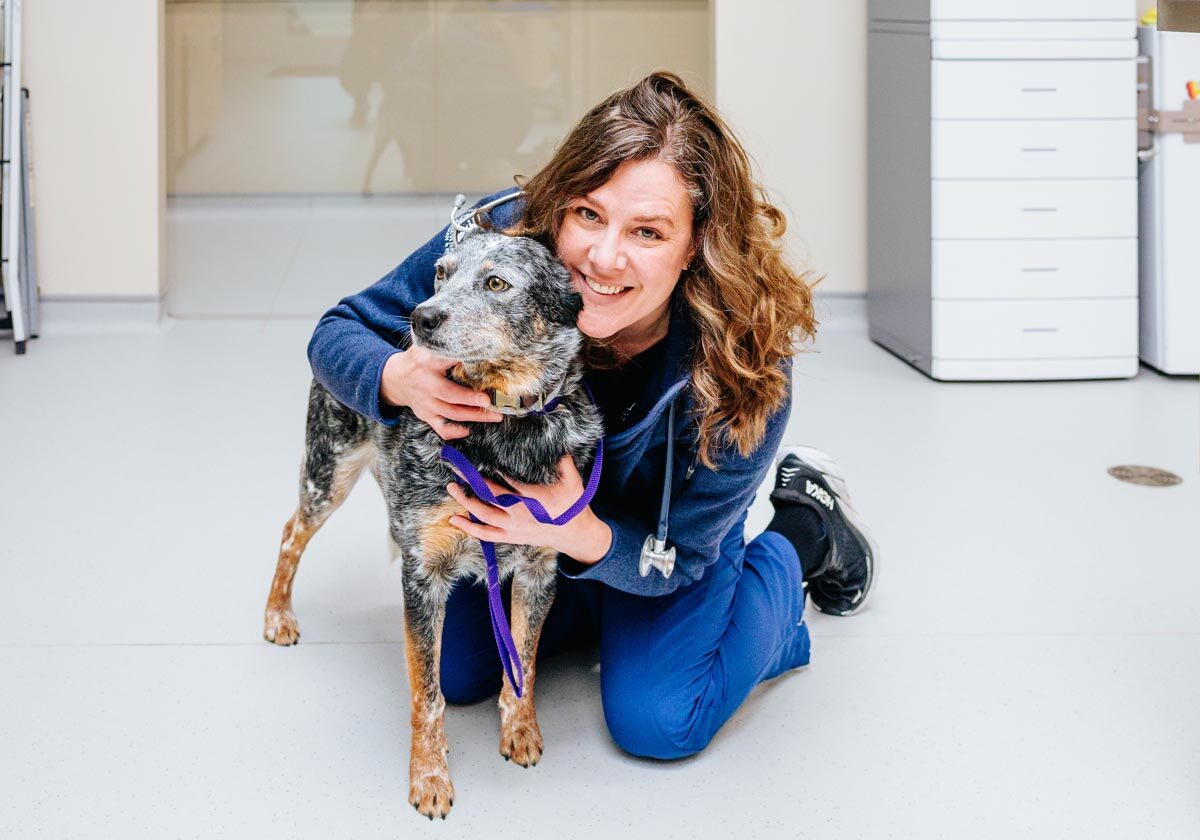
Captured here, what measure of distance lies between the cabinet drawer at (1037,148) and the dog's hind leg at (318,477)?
2.64 metres

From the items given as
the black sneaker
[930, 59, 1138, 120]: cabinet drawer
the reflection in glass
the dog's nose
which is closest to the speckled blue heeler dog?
the dog's nose

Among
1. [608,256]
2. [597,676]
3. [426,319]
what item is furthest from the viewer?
[597,676]

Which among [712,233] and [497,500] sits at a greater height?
[712,233]

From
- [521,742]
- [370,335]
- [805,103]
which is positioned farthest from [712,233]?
[805,103]

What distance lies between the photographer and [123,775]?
1.92m

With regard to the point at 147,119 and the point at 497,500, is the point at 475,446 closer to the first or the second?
the point at 497,500

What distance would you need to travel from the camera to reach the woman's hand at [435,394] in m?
1.73

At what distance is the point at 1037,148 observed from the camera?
420 centimetres

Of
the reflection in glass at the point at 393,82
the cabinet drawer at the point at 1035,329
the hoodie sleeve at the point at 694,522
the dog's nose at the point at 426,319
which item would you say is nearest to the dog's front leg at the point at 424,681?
the hoodie sleeve at the point at 694,522

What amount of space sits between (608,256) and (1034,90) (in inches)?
116

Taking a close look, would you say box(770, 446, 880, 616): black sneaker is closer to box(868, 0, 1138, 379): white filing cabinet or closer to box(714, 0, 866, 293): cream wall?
box(868, 0, 1138, 379): white filing cabinet

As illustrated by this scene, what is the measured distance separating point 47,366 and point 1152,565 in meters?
3.46

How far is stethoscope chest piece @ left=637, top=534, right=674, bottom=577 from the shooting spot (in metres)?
1.90

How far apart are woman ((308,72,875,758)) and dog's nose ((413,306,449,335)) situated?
0.53ft
